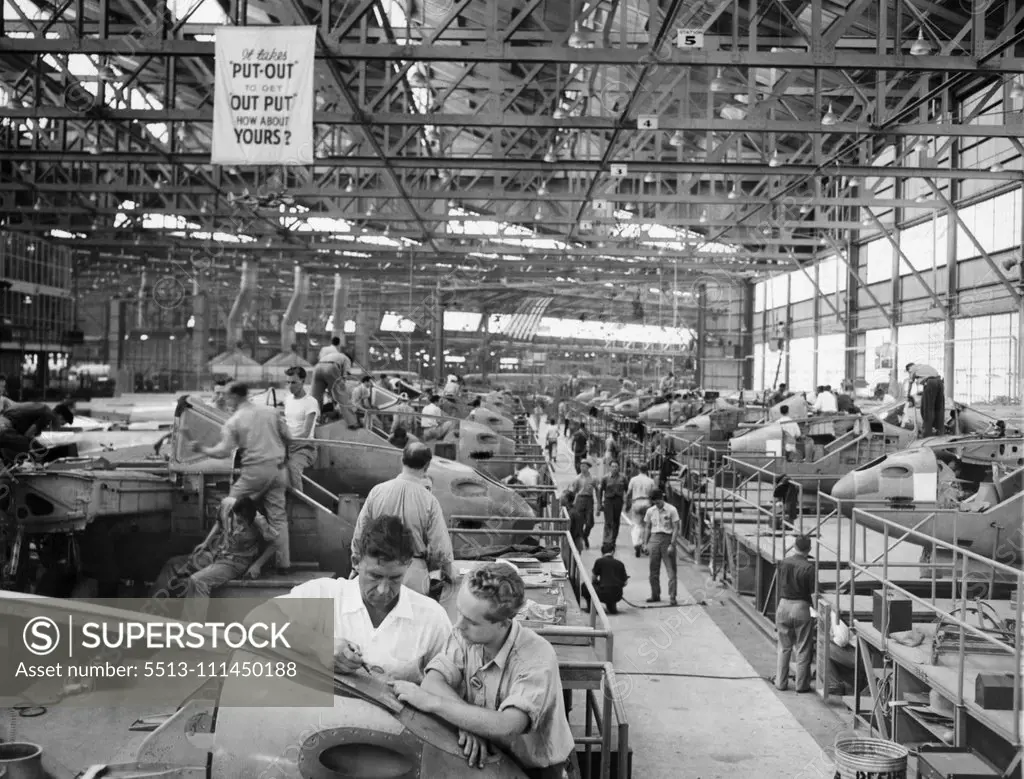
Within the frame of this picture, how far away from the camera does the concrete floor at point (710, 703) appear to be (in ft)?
29.5

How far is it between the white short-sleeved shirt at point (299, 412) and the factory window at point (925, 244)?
80.4 ft

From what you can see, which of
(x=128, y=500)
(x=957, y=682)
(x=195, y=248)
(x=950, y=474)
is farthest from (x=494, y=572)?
(x=195, y=248)

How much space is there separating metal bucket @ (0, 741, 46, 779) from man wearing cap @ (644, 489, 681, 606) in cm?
1198

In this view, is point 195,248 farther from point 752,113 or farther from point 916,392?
point 916,392

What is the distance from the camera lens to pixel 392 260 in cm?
4284

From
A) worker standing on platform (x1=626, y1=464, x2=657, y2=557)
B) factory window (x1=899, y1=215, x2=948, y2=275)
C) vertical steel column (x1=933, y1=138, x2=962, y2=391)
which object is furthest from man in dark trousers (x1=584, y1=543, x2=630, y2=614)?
factory window (x1=899, y1=215, x2=948, y2=275)

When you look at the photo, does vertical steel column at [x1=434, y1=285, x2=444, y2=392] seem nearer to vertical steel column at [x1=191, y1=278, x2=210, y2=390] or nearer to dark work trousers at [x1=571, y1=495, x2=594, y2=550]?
vertical steel column at [x1=191, y1=278, x2=210, y2=390]

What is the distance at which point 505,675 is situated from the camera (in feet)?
11.6

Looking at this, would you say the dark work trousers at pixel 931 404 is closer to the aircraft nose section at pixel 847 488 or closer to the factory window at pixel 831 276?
the aircraft nose section at pixel 847 488

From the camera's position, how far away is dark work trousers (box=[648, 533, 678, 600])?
50.3 feet

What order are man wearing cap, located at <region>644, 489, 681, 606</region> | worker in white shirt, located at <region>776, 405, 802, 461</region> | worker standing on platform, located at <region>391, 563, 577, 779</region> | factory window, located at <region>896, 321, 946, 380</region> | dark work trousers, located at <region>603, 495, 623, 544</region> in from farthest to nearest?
1. factory window, located at <region>896, 321, 946, 380</region>
2. worker in white shirt, located at <region>776, 405, 802, 461</region>
3. dark work trousers, located at <region>603, 495, 623, 544</region>
4. man wearing cap, located at <region>644, 489, 681, 606</region>
5. worker standing on platform, located at <region>391, 563, 577, 779</region>

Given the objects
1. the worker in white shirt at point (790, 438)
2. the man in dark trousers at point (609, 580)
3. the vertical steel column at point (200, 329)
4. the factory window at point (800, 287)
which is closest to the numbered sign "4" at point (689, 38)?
the man in dark trousers at point (609, 580)

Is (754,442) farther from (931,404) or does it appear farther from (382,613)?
(382,613)

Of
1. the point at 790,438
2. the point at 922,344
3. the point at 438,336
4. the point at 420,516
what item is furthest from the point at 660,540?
the point at 438,336
